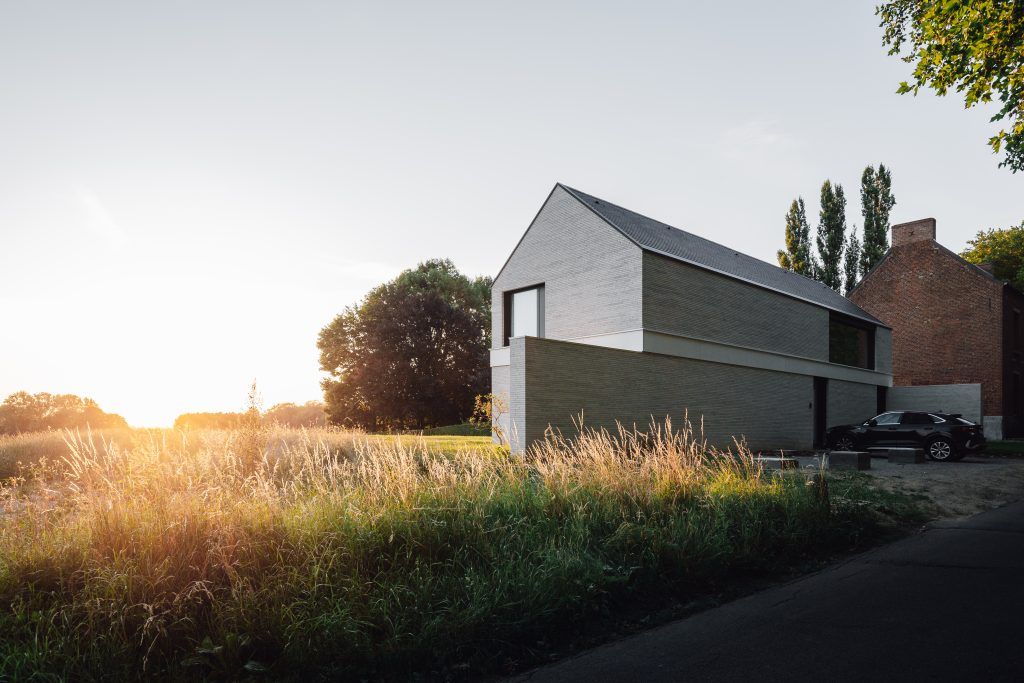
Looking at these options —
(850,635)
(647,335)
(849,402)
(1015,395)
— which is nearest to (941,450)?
(849,402)

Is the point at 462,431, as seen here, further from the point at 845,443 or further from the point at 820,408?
the point at 845,443

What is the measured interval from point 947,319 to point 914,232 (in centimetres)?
454

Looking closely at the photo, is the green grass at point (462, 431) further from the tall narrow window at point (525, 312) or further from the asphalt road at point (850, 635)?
the asphalt road at point (850, 635)

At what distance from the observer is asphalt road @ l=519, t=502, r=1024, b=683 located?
372 cm

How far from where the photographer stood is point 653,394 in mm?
16719

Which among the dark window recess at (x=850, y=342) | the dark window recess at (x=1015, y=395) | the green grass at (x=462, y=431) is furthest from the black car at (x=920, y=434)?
the green grass at (x=462, y=431)

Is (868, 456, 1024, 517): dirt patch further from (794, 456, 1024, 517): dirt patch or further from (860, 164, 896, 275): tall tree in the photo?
(860, 164, 896, 275): tall tree

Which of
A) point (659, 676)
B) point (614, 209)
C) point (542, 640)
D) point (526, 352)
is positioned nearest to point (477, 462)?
point (542, 640)

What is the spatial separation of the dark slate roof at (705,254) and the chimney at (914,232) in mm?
5636

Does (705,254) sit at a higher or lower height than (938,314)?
higher

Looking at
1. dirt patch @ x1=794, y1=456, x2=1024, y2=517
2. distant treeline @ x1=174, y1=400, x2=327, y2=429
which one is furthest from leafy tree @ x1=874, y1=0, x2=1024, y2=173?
distant treeline @ x1=174, y1=400, x2=327, y2=429

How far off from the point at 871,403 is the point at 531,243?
1829 cm

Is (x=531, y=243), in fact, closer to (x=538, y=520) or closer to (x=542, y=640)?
(x=538, y=520)

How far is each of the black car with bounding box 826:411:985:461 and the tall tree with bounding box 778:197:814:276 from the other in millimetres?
23100
